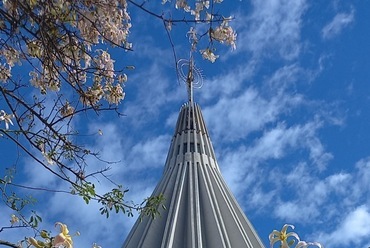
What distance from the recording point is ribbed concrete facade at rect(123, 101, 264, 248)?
2286 cm

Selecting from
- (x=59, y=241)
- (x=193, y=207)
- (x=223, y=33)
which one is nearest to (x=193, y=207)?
(x=193, y=207)

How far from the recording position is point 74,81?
12.5 ft

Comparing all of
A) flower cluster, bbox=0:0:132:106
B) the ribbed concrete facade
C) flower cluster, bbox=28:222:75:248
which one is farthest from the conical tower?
flower cluster, bbox=28:222:75:248

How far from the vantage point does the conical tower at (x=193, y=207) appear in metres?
22.9

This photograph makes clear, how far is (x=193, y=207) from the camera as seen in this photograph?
24.9 m

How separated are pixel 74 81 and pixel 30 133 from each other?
499 mm

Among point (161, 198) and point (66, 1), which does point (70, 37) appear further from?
point (161, 198)

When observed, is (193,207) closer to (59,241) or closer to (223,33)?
(223,33)

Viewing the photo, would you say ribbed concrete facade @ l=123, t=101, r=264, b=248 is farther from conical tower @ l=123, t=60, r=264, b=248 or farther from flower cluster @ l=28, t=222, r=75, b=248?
flower cluster @ l=28, t=222, r=75, b=248

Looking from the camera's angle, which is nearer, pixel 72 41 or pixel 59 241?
pixel 59 241

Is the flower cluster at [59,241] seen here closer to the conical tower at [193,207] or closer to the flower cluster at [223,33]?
the flower cluster at [223,33]

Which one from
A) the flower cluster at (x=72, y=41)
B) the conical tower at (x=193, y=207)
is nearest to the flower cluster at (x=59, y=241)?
the flower cluster at (x=72, y=41)

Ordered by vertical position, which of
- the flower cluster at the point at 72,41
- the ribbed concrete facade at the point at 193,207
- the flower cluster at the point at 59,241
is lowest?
the flower cluster at the point at 59,241

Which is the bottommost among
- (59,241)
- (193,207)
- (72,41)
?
(59,241)
